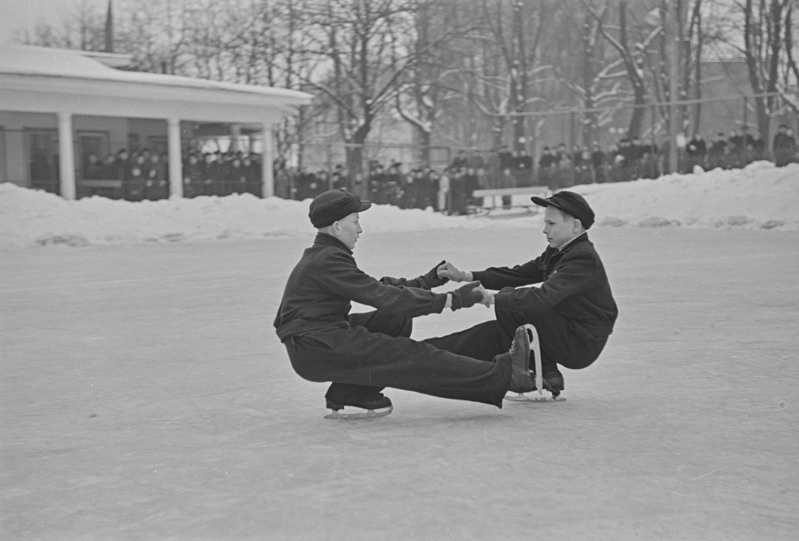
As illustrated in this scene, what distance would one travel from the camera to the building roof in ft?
76.8

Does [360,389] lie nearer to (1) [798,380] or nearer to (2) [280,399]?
(2) [280,399]

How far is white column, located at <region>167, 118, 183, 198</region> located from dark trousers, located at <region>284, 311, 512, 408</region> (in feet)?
67.1

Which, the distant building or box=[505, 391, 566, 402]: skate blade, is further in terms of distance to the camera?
the distant building

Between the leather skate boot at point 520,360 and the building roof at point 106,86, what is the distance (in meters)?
19.6

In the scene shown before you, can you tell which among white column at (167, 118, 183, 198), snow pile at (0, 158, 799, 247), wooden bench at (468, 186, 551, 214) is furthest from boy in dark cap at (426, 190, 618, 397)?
wooden bench at (468, 186, 551, 214)

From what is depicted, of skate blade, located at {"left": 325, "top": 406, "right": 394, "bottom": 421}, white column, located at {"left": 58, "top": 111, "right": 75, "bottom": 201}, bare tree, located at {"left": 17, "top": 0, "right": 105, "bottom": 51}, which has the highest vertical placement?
bare tree, located at {"left": 17, "top": 0, "right": 105, "bottom": 51}

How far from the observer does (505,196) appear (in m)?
27.6

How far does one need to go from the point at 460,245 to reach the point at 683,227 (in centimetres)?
603

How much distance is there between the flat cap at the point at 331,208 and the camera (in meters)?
4.69

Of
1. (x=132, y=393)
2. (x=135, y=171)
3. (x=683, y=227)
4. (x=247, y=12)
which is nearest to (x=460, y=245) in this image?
(x=683, y=227)

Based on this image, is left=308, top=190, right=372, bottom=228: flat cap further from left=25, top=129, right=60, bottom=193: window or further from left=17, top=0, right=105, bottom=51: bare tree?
left=17, top=0, right=105, bottom=51: bare tree

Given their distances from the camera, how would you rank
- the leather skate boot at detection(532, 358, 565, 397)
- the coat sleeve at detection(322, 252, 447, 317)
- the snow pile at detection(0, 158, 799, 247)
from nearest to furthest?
1. the coat sleeve at detection(322, 252, 447, 317)
2. the leather skate boot at detection(532, 358, 565, 397)
3. the snow pile at detection(0, 158, 799, 247)

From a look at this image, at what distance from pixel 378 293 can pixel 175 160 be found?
21998mm

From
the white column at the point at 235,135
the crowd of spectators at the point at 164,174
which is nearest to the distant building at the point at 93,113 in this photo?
the crowd of spectators at the point at 164,174
